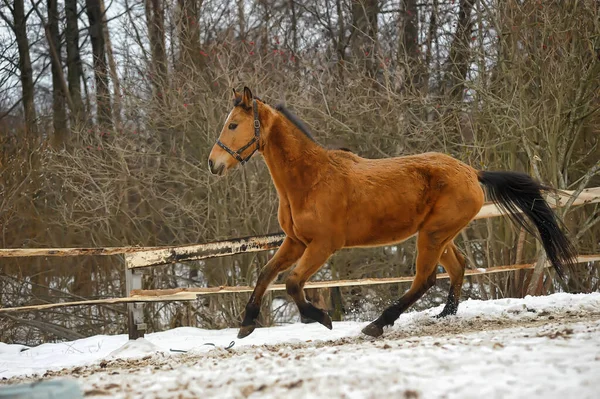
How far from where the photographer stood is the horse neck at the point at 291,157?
5.50 metres

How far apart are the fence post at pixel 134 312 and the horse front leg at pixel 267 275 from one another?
1730 mm

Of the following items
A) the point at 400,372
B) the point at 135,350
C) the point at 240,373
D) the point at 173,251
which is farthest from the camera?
the point at 173,251

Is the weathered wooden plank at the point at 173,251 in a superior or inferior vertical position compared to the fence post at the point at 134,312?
superior

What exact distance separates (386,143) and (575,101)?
299cm

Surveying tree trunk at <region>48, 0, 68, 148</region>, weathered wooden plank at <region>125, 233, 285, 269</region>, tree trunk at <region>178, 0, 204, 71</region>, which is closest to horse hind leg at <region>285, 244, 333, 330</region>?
weathered wooden plank at <region>125, 233, 285, 269</region>

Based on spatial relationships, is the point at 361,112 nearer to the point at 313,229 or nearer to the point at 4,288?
the point at 313,229

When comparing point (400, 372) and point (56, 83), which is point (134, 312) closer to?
point (400, 372)

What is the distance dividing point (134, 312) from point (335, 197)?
272 cm

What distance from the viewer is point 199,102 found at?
1023cm

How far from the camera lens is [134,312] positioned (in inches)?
268

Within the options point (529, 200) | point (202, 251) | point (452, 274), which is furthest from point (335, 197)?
point (202, 251)

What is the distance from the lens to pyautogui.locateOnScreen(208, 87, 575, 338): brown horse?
539 centimetres

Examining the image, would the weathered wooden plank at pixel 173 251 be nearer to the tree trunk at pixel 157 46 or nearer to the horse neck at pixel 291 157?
the horse neck at pixel 291 157

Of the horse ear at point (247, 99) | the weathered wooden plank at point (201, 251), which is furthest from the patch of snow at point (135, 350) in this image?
the horse ear at point (247, 99)
